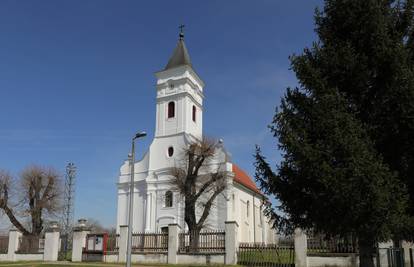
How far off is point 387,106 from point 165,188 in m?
31.5

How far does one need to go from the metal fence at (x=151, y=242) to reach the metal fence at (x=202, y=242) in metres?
1.31

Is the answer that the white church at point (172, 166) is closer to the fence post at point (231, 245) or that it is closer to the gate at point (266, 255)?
the fence post at point (231, 245)

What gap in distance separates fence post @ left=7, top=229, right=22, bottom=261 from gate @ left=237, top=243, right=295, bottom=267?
58.2 ft

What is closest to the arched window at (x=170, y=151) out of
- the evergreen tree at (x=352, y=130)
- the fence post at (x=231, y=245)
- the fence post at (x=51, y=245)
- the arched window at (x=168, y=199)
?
the arched window at (x=168, y=199)

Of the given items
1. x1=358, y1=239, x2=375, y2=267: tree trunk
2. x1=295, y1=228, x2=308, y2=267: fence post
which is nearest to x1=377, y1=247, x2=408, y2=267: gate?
x1=358, y1=239, x2=375, y2=267: tree trunk

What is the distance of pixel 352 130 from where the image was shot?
12.3 metres

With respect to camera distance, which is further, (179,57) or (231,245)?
(179,57)

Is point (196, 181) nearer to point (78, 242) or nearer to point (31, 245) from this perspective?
point (78, 242)

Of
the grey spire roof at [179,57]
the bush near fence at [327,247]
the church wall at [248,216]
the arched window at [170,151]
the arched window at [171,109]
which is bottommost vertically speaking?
the bush near fence at [327,247]

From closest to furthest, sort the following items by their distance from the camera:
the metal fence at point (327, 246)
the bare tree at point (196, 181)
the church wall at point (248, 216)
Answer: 1. the metal fence at point (327, 246)
2. the bare tree at point (196, 181)
3. the church wall at point (248, 216)

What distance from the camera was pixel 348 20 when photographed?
1453 centimetres

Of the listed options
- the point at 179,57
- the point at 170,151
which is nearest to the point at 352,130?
the point at 170,151

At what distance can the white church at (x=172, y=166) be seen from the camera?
1630 inches

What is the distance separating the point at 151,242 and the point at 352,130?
61.6 ft
